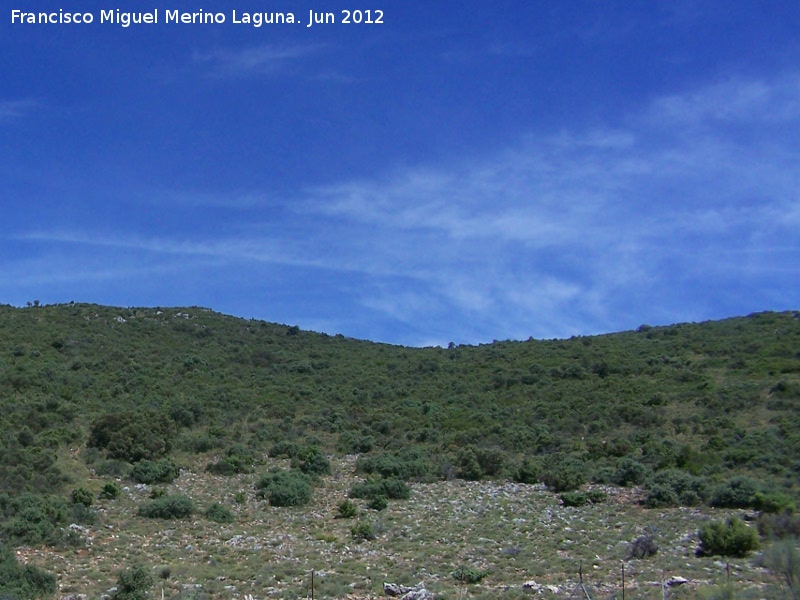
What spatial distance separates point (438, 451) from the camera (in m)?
34.2

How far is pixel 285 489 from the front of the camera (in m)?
26.0

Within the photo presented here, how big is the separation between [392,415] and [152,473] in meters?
14.6

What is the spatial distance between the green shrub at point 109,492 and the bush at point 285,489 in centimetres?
430

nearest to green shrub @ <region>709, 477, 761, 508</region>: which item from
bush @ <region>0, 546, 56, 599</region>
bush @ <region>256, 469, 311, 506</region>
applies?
bush @ <region>256, 469, 311, 506</region>

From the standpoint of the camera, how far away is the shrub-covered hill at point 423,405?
28875mm

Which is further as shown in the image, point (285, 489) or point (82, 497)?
point (285, 489)

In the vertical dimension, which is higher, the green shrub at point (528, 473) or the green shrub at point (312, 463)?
the green shrub at point (312, 463)

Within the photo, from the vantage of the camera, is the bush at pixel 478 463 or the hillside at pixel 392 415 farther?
the bush at pixel 478 463

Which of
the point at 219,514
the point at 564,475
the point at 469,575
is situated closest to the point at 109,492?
the point at 219,514

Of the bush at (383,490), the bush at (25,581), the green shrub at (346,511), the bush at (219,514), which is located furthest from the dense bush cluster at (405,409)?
the bush at (25,581)

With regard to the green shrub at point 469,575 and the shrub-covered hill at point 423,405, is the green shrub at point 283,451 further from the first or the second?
the green shrub at point 469,575

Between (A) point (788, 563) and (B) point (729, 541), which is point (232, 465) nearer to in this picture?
(B) point (729, 541)

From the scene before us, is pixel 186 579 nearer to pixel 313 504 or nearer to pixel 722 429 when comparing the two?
pixel 313 504

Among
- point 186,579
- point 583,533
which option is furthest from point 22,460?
point 583,533
